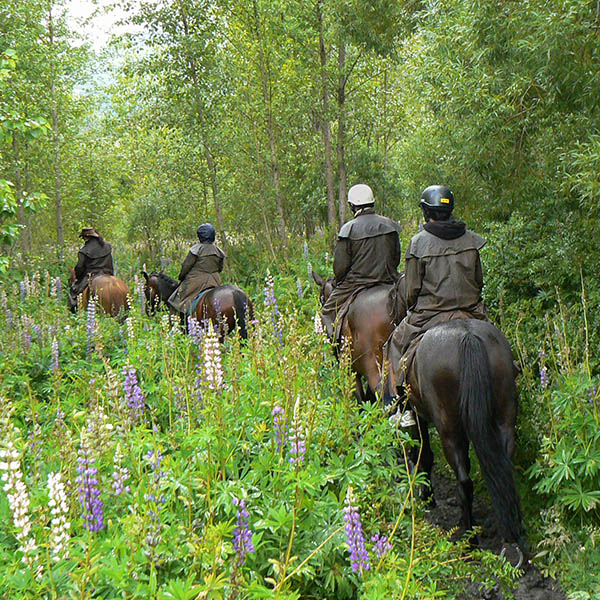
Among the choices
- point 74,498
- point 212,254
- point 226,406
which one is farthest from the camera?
point 212,254

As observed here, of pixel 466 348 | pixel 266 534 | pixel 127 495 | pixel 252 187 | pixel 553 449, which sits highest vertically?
pixel 252 187

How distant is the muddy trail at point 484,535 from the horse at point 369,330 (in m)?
1.25

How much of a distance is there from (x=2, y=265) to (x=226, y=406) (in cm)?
484

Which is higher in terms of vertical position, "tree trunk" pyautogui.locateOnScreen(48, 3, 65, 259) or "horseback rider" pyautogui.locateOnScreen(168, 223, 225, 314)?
"tree trunk" pyautogui.locateOnScreen(48, 3, 65, 259)

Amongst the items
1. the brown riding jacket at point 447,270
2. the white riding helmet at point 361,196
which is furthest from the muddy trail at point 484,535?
the white riding helmet at point 361,196

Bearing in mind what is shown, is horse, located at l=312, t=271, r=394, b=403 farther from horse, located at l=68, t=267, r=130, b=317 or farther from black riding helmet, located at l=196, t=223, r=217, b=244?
horse, located at l=68, t=267, r=130, b=317

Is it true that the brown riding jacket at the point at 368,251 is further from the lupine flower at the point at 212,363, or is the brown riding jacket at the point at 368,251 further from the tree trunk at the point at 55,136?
the tree trunk at the point at 55,136

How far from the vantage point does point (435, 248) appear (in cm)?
515

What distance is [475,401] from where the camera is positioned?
4.29m

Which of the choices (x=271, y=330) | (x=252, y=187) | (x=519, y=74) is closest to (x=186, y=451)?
(x=271, y=330)

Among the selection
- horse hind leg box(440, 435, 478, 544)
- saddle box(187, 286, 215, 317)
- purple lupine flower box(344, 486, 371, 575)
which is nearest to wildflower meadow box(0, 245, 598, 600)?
purple lupine flower box(344, 486, 371, 575)

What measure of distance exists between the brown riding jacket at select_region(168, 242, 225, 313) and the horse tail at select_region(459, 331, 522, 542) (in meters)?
6.13

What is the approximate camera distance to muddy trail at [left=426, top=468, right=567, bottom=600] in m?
3.88

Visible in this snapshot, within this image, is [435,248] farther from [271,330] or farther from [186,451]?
[186,451]
